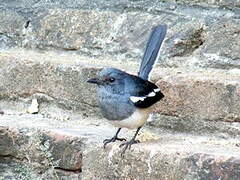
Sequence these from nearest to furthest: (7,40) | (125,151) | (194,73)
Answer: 1. (125,151)
2. (194,73)
3. (7,40)

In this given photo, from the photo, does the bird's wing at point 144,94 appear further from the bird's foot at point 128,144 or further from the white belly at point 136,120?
the bird's foot at point 128,144

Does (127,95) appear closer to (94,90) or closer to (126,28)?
(94,90)

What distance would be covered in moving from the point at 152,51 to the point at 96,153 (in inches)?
27.1

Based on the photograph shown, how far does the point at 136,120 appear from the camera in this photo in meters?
3.46

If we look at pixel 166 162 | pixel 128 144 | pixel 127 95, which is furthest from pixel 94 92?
pixel 166 162

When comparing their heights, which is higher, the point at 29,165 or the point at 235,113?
the point at 235,113

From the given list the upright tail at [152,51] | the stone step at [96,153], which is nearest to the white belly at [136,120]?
the stone step at [96,153]

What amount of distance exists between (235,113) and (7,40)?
1684 millimetres

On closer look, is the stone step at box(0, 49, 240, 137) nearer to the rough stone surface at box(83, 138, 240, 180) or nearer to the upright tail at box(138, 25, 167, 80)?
the upright tail at box(138, 25, 167, 80)

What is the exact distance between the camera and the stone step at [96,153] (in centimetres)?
300

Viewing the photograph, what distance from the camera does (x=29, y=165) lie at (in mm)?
3633

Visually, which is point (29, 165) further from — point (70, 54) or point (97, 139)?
point (70, 54)

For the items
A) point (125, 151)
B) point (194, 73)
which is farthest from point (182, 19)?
point (125, 151)

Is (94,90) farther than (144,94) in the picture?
Yes
